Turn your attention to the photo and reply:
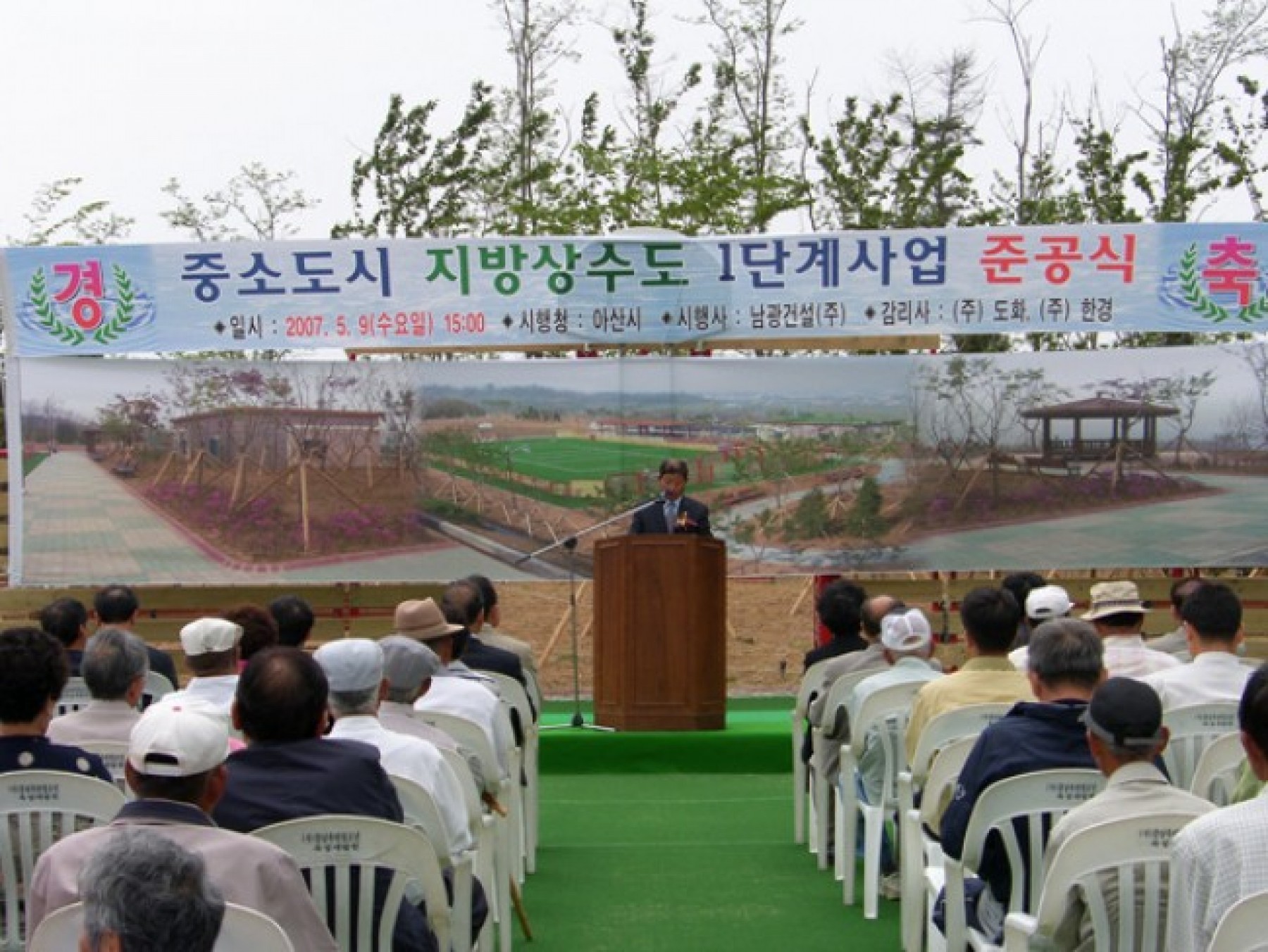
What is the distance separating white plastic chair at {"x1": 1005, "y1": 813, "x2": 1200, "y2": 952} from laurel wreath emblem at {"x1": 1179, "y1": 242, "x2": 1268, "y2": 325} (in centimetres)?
739

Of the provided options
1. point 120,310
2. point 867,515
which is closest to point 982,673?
point 867,515

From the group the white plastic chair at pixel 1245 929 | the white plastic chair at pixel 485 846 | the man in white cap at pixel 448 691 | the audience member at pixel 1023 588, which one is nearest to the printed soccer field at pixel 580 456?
the audience member at pixel 1023 588

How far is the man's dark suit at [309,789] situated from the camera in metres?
3.49

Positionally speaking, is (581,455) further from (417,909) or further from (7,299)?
(417,909)

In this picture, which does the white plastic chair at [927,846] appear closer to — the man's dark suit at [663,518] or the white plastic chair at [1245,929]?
the white plastic chair at [1245,929]

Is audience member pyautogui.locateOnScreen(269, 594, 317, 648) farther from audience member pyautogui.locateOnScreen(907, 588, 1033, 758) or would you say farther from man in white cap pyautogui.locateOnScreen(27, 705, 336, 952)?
man in white cap pyautogui.locateOnScreen(27, 705, 336, 952)

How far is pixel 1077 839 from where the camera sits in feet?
10.9

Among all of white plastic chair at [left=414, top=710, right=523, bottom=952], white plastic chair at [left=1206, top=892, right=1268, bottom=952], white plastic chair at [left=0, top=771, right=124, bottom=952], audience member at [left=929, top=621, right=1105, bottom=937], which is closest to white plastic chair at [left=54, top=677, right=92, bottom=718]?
white plastic chair at [left=414, top=710, right=523, bottom=952]

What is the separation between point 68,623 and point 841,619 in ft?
10.6

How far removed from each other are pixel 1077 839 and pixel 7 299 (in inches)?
340

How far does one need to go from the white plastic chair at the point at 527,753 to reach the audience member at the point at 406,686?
1.71 m

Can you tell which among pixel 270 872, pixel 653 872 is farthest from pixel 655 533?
pixel 270 872

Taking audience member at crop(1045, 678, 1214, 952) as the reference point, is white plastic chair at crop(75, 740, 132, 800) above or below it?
below

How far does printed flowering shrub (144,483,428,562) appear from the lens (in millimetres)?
10625
